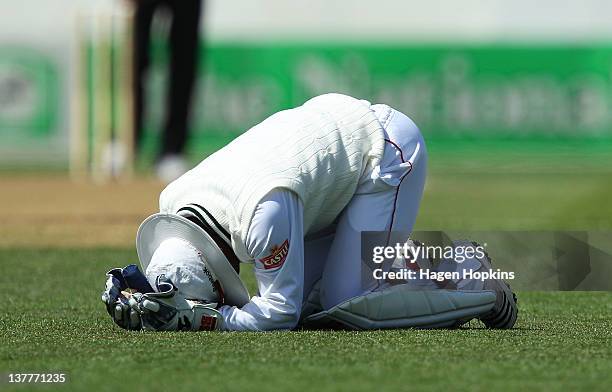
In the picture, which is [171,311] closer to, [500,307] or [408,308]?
[408,308]

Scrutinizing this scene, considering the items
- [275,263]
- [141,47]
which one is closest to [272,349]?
[275,263]

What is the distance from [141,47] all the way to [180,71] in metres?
0.56

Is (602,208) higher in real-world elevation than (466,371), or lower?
lower

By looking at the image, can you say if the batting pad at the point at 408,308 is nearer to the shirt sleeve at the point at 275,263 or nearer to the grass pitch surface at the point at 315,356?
the grass pitch surface at the point at 315,356

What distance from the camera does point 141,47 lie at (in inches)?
497

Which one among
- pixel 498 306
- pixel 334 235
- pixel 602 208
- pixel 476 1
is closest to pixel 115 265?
pixel 334 235

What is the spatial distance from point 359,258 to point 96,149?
913 centimetres

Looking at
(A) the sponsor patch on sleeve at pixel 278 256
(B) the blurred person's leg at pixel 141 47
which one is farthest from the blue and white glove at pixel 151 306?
(B) the blurred person's leg at pixel 141 47

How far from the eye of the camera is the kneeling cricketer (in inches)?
162

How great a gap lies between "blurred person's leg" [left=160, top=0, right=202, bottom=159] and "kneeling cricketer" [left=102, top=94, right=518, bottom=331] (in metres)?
7.77

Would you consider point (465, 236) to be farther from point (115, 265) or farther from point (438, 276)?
point (115, 265)

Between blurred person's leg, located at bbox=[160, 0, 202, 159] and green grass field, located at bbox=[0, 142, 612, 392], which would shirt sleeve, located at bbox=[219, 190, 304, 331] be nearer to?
green grass field, located at bbox=[0, 142, 612, 392]

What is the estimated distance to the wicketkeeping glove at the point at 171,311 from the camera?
4090 millimetres

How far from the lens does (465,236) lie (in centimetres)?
443
